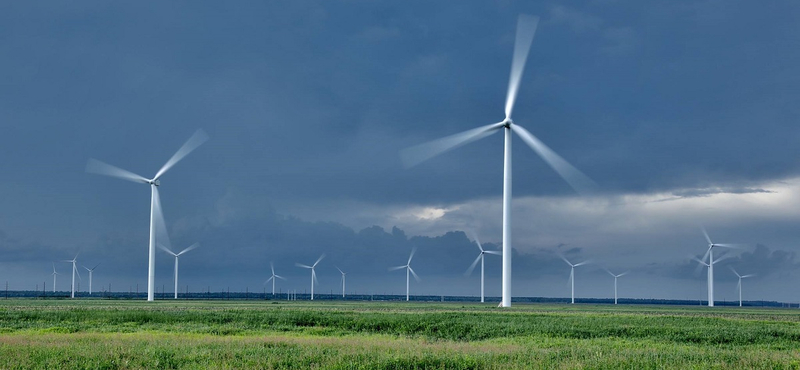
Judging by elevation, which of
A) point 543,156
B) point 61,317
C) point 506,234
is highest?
point 543,156

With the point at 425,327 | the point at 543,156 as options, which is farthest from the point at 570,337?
the point at 543,156

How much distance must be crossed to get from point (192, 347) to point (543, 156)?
1944 inches

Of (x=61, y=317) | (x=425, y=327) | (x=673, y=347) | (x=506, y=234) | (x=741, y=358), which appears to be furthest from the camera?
(x=506, y=234)

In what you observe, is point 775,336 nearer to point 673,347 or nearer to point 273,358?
point 673,347

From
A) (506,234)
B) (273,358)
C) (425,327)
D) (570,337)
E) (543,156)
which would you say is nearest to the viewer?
(273,358)

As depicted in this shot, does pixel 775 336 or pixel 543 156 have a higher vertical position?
pixel 543 156

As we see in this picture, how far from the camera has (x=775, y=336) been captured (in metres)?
41.2

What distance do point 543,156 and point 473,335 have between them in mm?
34499

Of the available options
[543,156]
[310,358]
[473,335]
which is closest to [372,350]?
[310,358]

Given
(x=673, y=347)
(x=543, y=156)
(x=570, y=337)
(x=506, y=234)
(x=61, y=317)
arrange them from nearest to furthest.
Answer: (x=673, y=347) → (x=570, y=337) → (x=61, y=317) → (x=543, y=156) → (x=506, y=234)

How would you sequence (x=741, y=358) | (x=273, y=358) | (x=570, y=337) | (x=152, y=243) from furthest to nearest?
(x=152, y=243)
(x=570, y=337)
(x=741, y=358)
(x=273, y=358)

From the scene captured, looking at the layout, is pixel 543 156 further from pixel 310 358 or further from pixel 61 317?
pixel 310 358

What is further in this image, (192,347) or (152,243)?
(152,243)

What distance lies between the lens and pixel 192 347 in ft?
91.5
